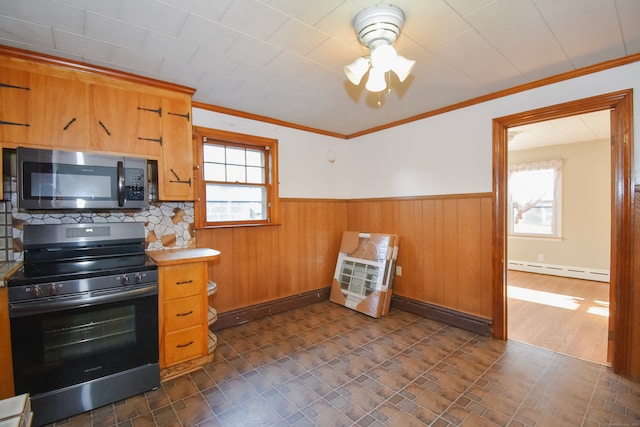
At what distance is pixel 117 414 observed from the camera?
1.87 meters

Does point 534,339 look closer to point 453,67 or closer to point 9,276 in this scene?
point 453,67

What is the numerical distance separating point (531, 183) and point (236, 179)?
18.4 ft

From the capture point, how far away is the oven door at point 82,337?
1.73 meters

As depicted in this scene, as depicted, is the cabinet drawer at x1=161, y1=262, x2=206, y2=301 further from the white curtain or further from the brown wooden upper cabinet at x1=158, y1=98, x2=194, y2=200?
the white curtain

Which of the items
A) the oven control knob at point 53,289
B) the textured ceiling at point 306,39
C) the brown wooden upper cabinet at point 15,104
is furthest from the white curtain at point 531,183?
the brown wooden upper cabinet at point 15,104

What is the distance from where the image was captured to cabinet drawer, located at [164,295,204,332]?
2.24m

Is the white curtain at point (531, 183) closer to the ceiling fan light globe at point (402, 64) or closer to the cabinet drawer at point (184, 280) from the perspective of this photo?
the ceiling fan light globe at point (402, 64)

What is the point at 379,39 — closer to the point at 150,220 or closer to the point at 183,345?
the point at 150,220

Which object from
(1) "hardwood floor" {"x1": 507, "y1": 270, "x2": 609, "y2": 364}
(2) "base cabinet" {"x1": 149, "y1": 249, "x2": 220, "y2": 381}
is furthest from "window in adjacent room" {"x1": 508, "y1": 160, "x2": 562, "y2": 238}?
(2) "base cabinet" {"x1": 149, "y1": 249, "x2": 220, "y2": 381}

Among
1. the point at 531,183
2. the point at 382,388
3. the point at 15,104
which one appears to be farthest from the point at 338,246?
the point at 531,183

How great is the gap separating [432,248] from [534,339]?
1.27 meters

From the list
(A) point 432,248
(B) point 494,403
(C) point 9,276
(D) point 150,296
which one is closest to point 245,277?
(D) point 150,296

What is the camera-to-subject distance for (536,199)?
220 inches

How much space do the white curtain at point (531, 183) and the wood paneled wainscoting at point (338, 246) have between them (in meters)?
3.17
